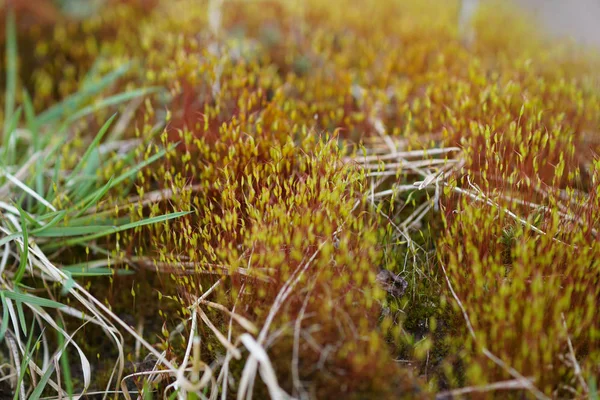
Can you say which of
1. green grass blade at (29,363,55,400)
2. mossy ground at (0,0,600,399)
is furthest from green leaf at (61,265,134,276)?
green grass blade at (29,363,55,400)

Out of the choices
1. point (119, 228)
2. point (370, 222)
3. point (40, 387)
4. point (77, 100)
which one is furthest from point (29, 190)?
point (370, 222)

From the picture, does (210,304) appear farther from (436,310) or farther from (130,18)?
(130,18)

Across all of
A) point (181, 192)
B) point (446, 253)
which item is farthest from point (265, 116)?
point (446, 253)

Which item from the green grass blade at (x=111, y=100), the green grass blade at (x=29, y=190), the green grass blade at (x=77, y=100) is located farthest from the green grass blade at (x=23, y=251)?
the green grass blade at (x=77, y=100)

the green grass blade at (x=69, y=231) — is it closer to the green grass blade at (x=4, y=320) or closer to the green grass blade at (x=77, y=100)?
the green grass blade at (x=4, y=320)

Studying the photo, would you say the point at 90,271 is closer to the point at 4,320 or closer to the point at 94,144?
the point at 4,320

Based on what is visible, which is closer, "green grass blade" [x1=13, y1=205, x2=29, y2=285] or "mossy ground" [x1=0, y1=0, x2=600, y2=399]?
"mossy ground" [x1=0, y1=0, x2=600, y2=399]

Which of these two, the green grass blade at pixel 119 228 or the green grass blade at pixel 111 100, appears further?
the green grass blade at pixel 111 100

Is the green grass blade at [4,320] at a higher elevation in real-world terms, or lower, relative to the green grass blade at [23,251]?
lower

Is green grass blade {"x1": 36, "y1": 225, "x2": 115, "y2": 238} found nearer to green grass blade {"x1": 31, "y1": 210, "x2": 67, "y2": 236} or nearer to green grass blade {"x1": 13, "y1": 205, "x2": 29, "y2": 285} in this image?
green grass blade {"x1": 31, "y1": 210, "x2": 67, "y2": 236}
